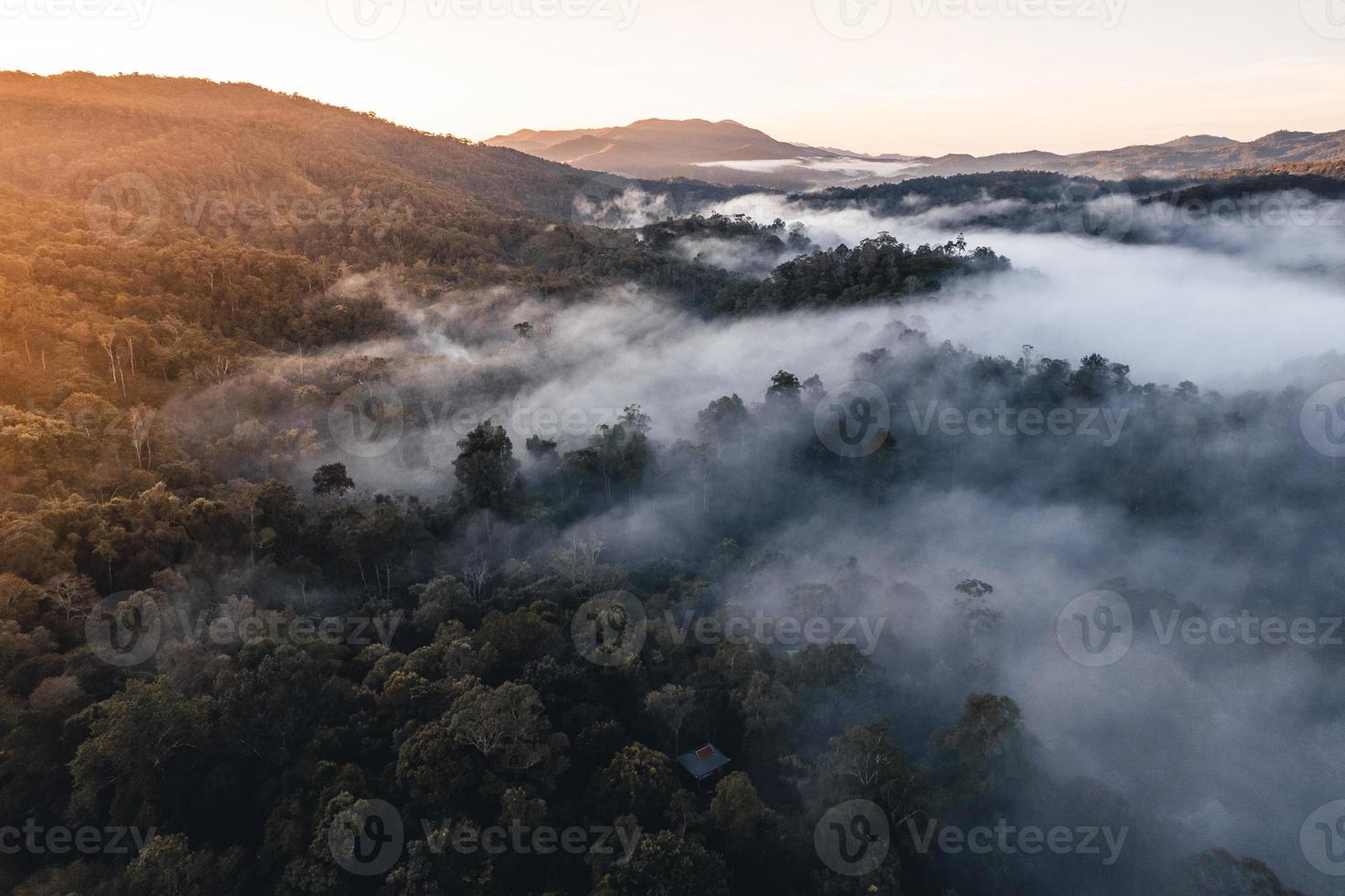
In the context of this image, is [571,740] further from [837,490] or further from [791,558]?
[837,490]

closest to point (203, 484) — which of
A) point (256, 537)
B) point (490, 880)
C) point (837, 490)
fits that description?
point (256, 537)

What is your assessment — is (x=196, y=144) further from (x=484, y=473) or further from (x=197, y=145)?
(x=484, y=473)

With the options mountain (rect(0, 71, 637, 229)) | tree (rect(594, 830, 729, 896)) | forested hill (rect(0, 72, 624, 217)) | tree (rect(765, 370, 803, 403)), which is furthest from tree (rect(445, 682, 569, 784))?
mountain (rect(0, 71, 637, 229))

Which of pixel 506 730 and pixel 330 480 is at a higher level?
pixel 330 480

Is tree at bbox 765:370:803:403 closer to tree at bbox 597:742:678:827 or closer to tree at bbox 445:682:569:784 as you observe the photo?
tree at bbox 597:742:678:827

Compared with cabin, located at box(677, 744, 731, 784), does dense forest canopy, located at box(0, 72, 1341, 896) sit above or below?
above

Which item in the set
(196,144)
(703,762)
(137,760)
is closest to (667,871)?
(703,762)

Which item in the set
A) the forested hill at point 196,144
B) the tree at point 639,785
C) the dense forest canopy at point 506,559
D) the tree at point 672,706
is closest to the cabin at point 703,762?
the dense forest canopy at point 506,559

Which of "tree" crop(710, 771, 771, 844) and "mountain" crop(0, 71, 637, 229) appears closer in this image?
"tree" crop(710, 771, 771, 844)

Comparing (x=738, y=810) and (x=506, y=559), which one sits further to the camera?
(x=506, y=559)
